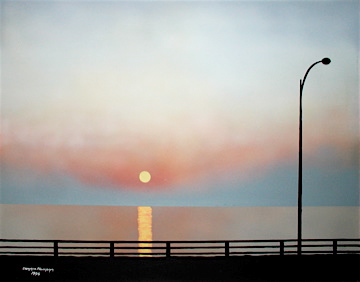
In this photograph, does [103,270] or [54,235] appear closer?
[103,270]

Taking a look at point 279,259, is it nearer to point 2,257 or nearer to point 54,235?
point 2,257

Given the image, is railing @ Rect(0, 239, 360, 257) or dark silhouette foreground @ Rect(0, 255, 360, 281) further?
railing @ Rect(0, 239, 360, 257)

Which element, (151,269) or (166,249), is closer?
(151,269)

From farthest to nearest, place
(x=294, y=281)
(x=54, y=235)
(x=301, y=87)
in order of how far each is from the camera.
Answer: (x=54, y=235) < (x=301, y=87) < (x=294, y=281)

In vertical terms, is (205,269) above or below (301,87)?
below

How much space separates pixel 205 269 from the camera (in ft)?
48.3

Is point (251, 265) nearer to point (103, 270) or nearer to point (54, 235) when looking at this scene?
point (103, 270)

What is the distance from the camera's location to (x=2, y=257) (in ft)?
48.6

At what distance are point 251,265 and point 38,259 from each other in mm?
8030

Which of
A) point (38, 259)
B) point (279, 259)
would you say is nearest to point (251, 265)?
point (279, 259)

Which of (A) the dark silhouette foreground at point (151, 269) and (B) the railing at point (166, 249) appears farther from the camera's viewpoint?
(B) the railing at point (166, 249)

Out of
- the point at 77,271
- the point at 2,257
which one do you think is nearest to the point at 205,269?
the point at 77,271

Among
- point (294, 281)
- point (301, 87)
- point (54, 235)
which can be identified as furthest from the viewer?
point (54, 235)

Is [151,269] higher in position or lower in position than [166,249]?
lower
